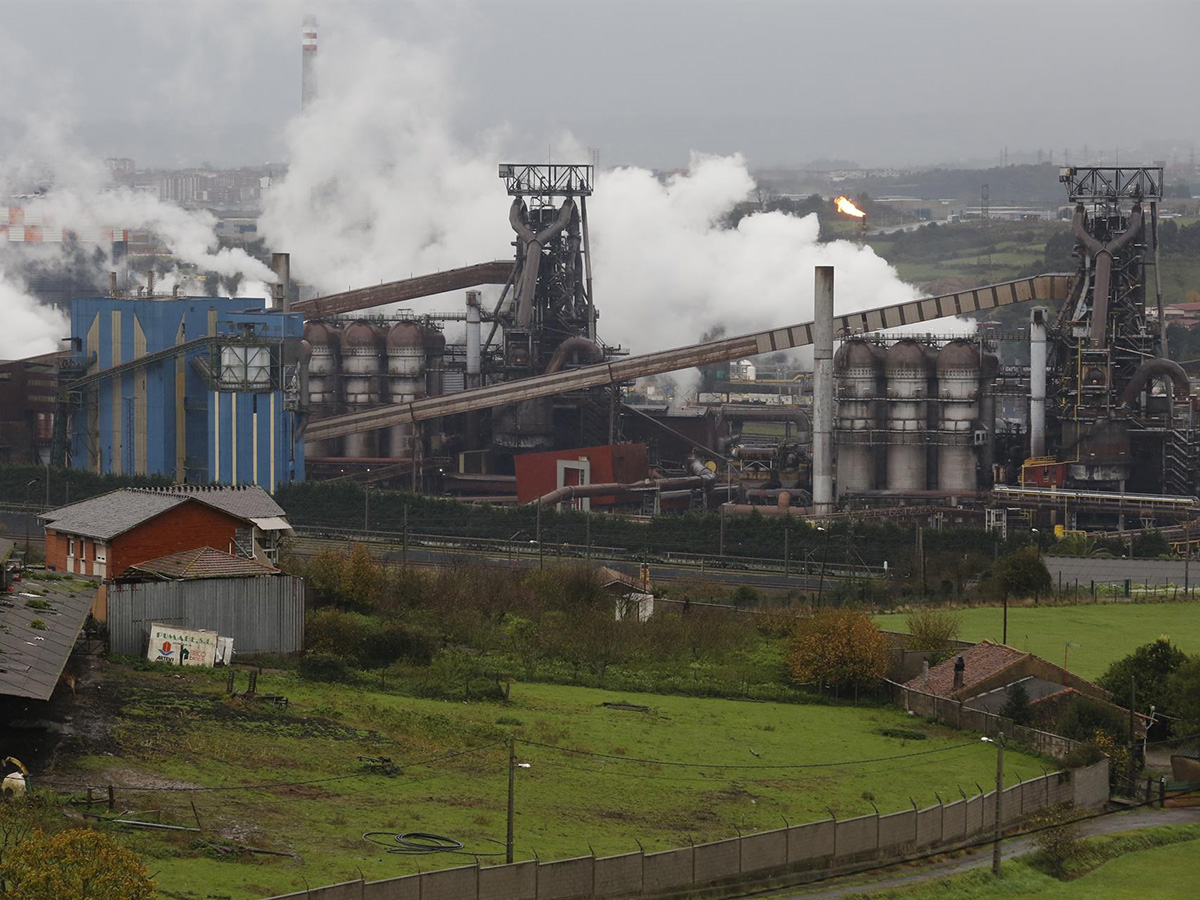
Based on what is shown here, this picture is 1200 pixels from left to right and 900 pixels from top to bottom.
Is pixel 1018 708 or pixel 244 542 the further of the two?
pixel 244 542

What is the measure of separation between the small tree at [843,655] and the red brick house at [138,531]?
12.4 meters

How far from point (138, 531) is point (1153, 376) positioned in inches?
1787

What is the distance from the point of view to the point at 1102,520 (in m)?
74.7

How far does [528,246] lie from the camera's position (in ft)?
295

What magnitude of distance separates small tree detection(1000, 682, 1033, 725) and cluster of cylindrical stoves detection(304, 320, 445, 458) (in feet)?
177

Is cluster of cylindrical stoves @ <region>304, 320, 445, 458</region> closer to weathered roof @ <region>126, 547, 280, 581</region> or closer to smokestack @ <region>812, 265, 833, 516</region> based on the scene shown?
smokestack @ <region>812, 265, 833, 516</region>

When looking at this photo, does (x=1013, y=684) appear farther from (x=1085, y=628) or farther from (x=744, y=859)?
(x=744, y=859)

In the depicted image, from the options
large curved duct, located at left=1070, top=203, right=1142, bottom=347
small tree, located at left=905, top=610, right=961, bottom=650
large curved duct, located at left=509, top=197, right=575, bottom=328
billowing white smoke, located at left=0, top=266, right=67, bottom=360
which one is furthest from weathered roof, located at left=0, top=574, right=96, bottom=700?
billowing white smoke, located at left=0, top=266, right=67, bottom=360

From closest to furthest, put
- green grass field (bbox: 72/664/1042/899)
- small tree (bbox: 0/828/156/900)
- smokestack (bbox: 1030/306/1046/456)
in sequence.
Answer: small tree (bbox: 0/828/156/900) < green grass field (bbox: 72/664/1042/899) < smokestack (bbox: 1030/306/1046/456)

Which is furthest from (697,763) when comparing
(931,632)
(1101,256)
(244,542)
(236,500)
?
(1101,256)

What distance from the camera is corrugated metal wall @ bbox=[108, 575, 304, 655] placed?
130 ft

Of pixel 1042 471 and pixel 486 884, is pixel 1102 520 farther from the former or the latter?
pixel 486 884

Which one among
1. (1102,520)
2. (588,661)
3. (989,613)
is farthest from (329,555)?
(1102,520)

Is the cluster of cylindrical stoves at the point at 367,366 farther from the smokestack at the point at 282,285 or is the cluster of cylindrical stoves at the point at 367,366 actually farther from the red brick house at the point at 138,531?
the red brick house at the point at 138,531
